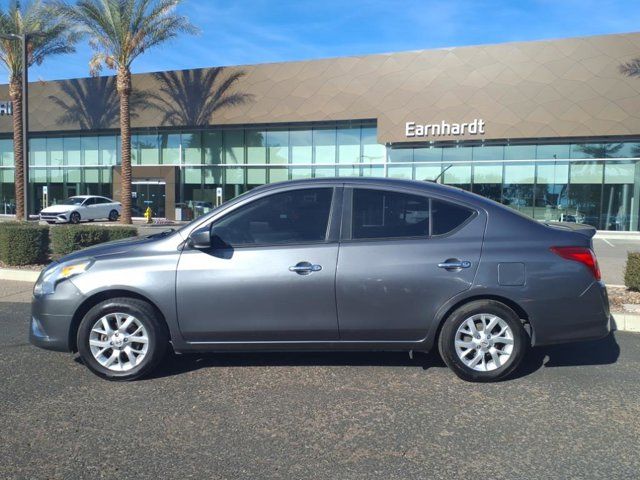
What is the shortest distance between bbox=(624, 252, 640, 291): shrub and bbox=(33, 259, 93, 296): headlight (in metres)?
7.16

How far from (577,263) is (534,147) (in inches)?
878

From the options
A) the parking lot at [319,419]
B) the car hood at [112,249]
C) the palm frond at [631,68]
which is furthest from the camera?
the palm frond at [631,68]

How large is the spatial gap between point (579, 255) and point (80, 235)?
895cm

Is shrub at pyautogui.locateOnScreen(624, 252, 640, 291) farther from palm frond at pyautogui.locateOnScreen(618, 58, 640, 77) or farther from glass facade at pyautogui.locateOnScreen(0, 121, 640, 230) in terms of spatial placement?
palm frond at pyautogui.locateOnScreen(618, 58, 640, 77)

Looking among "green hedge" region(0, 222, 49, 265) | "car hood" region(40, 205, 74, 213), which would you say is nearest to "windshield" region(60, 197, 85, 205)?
"car hood" region(40, 205, 74, 213)

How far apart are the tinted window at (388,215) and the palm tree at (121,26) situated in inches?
842

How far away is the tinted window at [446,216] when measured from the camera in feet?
15.2

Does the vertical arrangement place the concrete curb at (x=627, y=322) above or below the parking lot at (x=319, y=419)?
above

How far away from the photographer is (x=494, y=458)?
3311mm

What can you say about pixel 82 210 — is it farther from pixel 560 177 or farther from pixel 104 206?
pixel 560 177

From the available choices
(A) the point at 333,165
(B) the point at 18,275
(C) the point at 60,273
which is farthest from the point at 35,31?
(C) the point at 60,273

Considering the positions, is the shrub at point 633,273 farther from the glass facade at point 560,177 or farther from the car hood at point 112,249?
the glass facade at point 560,177

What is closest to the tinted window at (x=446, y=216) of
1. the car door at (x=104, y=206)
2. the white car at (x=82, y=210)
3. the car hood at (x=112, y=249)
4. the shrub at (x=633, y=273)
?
the car hood at (x=112, y=249)

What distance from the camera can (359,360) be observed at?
5133mm
